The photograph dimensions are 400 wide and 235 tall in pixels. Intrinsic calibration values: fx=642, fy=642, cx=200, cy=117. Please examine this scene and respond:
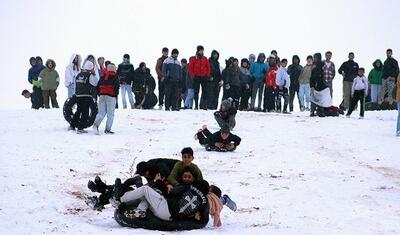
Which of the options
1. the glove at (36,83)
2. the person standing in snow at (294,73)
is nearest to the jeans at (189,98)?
the person standing in snow at (294,73)

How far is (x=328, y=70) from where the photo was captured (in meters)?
24.3

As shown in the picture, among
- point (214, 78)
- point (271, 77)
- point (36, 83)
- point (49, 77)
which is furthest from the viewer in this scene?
point (214, 78)

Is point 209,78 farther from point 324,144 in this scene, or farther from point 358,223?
point 358,223

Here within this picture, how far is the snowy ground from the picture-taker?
8.71 meters

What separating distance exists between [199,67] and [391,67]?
24.6 feet

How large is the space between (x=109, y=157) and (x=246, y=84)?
11874 millimetres

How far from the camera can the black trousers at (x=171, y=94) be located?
2402 centimetres

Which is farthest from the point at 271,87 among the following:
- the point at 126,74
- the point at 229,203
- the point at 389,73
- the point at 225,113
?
the point at 229,203

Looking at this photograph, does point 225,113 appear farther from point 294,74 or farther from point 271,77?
point 294,74

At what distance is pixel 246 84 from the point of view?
25.2 meters

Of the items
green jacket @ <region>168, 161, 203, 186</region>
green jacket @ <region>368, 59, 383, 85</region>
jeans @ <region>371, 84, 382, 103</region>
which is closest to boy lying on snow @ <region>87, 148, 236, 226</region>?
green jacket @ <region>168, 161, 203, 186</region>

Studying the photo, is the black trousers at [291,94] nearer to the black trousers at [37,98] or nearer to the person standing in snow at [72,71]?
the person standing in snow at [72,71]

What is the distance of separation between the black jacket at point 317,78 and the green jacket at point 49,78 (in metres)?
9.11

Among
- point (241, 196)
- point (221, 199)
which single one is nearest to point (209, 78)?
point (241, 196)
